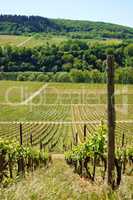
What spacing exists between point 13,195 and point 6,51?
159 metres

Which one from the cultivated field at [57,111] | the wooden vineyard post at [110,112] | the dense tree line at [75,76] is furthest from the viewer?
the dense tree line at [75,76]

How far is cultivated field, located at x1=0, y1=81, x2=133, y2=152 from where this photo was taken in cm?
5238

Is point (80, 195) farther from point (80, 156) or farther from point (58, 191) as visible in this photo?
point (80, 156)

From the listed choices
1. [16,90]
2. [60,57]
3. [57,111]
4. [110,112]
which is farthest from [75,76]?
[110,112]

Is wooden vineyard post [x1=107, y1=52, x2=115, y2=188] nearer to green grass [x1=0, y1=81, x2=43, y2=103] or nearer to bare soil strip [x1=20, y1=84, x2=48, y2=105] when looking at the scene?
bare soil strip [x1=20, y1=84, x2=48, y2=105]

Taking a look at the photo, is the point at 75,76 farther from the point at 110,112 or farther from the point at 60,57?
the point at 110,112

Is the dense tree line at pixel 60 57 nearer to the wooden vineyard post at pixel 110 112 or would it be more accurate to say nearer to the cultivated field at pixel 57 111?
the cultivated field at pixel 57 111

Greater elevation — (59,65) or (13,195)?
(13,195)

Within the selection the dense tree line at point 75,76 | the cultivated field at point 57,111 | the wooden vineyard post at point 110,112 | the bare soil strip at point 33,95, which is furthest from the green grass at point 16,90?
the wooden vineyard post at point 110,112

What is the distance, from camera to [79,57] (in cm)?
16512

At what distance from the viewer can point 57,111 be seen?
8044 cm

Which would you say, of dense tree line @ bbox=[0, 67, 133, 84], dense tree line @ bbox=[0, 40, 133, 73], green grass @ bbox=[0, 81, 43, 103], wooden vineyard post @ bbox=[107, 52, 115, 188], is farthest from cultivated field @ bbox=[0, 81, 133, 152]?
dense tree line @ bbox=[0, 40, 133, 73]

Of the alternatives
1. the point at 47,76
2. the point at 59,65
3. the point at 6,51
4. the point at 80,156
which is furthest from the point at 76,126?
the point at 6,51

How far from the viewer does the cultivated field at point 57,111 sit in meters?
52.4
